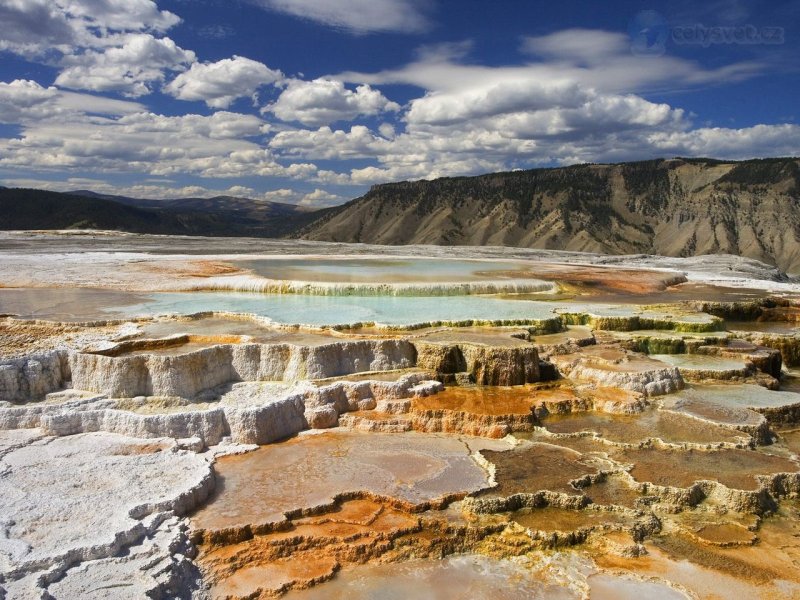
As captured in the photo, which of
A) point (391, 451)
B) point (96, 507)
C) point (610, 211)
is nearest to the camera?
point (96, 507)

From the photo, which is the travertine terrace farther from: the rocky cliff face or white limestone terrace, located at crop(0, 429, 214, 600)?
the rocky cliff face

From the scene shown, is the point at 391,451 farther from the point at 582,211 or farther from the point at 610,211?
the point at 610,211

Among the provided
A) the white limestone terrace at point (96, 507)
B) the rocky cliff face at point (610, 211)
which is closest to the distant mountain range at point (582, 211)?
the rocky cliff face at point (610, 211)

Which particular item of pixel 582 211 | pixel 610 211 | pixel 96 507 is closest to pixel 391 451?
pixel 96 507

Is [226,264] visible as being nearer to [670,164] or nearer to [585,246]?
[585,246]

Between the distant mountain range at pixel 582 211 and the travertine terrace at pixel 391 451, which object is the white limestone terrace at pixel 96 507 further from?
the distant mountain range at pixel 582 211

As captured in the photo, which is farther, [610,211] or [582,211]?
[610,211]

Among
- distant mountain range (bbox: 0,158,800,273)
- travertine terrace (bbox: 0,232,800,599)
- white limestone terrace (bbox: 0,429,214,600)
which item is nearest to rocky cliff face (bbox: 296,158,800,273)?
distant mountain range (bbox: 0,158,800,273)

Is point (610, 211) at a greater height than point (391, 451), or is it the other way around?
point (610, 211)
